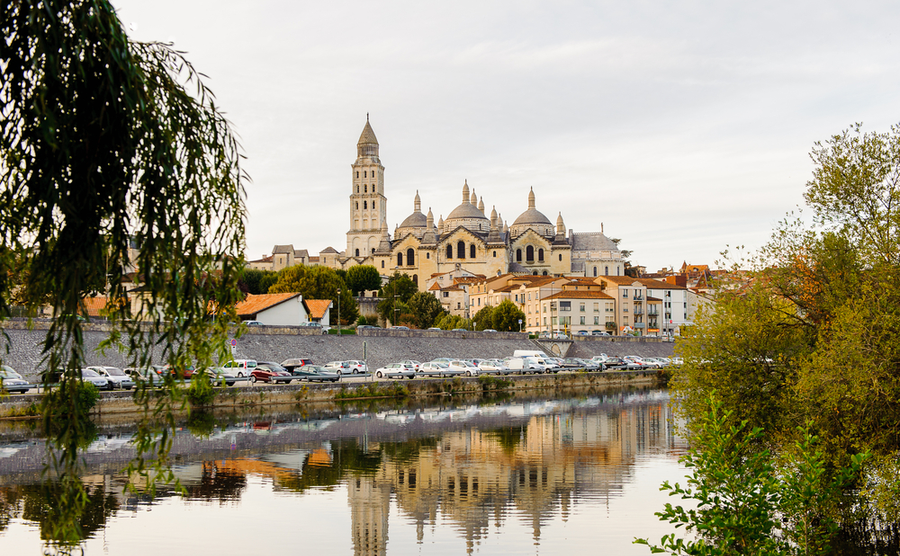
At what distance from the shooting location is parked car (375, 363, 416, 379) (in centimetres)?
5312

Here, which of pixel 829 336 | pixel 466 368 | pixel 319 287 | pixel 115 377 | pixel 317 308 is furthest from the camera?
pixel 319 287

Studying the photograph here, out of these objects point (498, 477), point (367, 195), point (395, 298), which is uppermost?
point (367, 195)

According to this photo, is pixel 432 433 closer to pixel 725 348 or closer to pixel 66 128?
pixel 725 348

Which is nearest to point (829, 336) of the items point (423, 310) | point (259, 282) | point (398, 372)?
point (398, 372)

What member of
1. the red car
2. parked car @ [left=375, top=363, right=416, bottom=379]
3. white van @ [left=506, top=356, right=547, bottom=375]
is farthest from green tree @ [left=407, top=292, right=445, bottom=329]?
the red car

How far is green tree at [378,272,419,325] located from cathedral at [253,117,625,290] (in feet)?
68.6

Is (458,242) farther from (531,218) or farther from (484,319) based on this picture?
(484,319)

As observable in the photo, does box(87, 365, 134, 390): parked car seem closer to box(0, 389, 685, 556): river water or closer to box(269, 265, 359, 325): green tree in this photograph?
box(0, 389, 685, 556): river water

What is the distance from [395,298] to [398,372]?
50901 mm

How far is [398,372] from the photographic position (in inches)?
2090

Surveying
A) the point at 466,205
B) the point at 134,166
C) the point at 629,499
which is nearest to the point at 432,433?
the point at 629,499

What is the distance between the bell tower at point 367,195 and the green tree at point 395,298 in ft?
115

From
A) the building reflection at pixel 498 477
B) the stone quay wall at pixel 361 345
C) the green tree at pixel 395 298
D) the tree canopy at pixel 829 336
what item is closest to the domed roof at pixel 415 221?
the green tree at pixel 395 298

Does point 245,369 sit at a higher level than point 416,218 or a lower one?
lower
